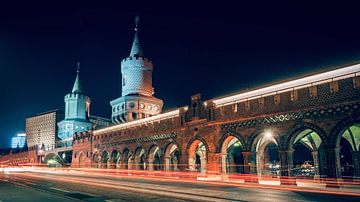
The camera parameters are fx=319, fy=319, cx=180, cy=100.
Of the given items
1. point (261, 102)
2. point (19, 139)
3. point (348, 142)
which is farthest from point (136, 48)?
point (19, 139)

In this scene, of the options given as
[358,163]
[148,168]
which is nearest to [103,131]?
[148,168]

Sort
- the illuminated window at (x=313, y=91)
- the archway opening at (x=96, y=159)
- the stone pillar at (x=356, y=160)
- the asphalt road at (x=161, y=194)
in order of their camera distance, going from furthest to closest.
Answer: the archway opening at (x=96, y=159), the stone pillar at (x=356, y=160), the illuminated window at (x=313, y=91), the asphalt road at (x=161, y=194)

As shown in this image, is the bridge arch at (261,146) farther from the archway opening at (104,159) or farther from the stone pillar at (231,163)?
the archway opening at (104,159)

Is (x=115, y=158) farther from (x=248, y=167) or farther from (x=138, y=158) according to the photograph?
(x=248, y=167)

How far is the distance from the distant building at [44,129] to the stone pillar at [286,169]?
90420mm

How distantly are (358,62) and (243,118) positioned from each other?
8.40m

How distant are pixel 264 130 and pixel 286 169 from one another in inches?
119

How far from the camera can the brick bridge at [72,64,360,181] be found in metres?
18.3

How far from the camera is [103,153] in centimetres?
3991

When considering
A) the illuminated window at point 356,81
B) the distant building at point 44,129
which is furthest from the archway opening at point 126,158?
the distant building at point 44,129

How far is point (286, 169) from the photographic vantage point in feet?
66.4

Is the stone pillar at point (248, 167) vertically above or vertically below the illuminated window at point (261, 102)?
below

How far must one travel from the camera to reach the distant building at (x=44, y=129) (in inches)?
3986

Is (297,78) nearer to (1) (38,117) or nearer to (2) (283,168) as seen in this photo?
(2) (283,168)
